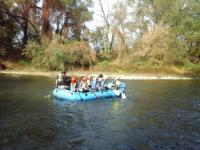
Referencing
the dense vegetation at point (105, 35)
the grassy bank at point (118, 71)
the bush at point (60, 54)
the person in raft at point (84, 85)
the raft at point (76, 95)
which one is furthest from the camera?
the dense vegetation at point (105, 35)

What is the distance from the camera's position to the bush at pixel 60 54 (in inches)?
2197

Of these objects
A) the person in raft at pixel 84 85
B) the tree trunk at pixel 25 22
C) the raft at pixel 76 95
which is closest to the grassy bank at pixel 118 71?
the tree trunk at pixel 25 22

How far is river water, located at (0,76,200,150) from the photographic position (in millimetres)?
17641

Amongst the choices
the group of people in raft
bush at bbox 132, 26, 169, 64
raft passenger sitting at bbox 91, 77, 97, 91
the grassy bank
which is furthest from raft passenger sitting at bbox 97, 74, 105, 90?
bush at bbox 132, 26, 169, 64

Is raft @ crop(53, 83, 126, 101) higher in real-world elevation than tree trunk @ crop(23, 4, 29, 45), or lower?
lower

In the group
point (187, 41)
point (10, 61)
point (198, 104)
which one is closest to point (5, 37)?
point (10, 61)

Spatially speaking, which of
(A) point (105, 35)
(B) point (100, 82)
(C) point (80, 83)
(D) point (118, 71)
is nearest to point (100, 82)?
(B) point (100, 82)

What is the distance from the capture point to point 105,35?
232 feet

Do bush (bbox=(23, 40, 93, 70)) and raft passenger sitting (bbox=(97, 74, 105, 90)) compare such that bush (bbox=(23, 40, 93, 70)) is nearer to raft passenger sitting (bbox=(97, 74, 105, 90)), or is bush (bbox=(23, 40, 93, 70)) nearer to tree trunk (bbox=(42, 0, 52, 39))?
tree trunk (bbox=(42, 0, 52, 39))

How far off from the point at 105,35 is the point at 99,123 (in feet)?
163

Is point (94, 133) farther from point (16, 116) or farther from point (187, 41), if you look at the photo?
point (187, 41)

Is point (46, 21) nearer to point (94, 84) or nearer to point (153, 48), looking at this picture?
point (153, 48)

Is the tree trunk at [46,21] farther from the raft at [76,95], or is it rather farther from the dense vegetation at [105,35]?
the raft at [76,95]

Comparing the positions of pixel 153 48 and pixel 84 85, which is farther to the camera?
pixel 153 48
